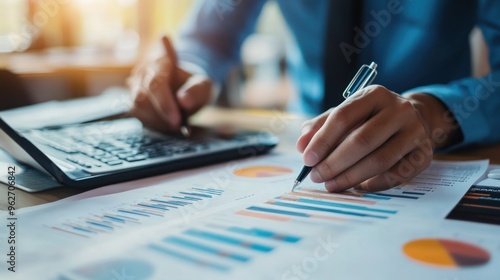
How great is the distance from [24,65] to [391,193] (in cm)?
193

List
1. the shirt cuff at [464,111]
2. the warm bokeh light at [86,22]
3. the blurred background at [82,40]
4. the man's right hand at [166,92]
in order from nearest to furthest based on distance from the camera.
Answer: the shirt cuff at [464,111] → the man's right hand at [166,92] → the blurred background at [82,40] → the warm bokeh light at [86,22]

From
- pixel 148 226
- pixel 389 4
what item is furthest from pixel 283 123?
pixel 148 226

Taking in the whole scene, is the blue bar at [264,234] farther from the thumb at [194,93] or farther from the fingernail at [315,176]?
the thumb at [194,93]

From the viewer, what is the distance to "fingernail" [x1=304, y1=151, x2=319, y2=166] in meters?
0.44

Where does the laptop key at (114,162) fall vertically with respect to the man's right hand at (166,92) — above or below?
below

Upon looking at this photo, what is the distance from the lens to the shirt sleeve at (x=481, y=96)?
2.09 ft

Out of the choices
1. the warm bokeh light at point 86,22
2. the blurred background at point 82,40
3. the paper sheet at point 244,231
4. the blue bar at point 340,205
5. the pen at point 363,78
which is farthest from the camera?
the warm bokeh light at point 86,22

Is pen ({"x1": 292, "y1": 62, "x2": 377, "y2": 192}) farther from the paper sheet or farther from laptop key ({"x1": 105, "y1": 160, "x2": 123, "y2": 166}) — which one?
laptop key ({"x1": 105, "y1": 160, "x2": 123, "y2": 166})

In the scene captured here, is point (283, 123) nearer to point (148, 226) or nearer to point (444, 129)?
point (444, 129)

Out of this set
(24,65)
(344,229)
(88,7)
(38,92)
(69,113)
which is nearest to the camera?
(344,229)

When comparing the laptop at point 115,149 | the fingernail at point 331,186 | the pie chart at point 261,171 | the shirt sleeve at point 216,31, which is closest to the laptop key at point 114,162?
the laptop at point 115,149

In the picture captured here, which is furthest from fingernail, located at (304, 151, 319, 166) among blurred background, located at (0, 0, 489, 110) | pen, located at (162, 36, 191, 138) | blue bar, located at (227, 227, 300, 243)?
blurred background, located at (0, 0, 489, 110)

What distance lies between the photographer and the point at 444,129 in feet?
2.05

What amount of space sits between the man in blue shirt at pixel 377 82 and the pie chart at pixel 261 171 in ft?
0.26
